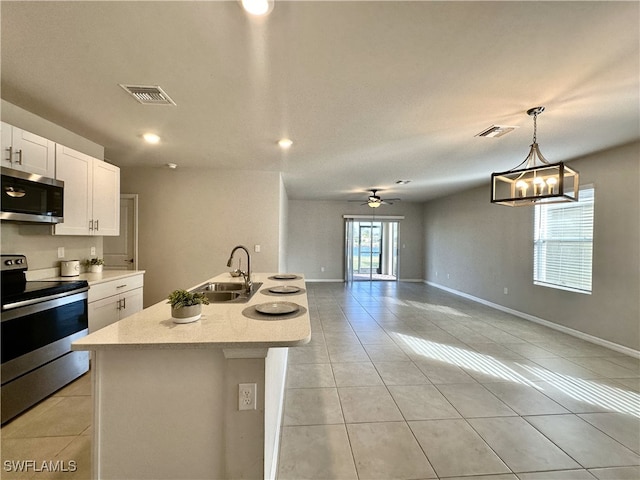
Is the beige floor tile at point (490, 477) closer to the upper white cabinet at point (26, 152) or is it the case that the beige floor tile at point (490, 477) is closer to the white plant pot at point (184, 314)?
the white plant pot at point (184, 314)

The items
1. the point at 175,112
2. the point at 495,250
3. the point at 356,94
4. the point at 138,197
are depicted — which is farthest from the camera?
the point at 495,250

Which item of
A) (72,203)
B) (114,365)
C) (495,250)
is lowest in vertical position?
(114,365)

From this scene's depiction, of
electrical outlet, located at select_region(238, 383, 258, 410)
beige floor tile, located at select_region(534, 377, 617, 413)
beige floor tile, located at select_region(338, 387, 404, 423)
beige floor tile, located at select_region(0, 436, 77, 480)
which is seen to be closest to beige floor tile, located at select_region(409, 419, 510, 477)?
beige floor tile, located at select_region(338, 387, 404, 423)

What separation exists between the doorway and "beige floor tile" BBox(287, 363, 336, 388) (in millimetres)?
5963

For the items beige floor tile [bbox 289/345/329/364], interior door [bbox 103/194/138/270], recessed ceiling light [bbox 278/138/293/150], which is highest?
recessed ceiling light [bbox 278/138/293/150]

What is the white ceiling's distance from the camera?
4.93 feet

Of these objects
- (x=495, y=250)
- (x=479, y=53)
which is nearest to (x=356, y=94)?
(x=479, y=53)

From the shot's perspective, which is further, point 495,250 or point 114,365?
point 495,250

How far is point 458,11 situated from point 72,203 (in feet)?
12.2

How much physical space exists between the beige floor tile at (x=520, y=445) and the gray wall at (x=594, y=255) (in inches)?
101

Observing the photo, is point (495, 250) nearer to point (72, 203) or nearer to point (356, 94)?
point (356, 94)

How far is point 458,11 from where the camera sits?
1.45m

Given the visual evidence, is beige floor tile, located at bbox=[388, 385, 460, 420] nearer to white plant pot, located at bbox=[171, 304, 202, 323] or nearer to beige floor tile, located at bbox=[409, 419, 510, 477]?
beige floor tile, located at bbox=[409, 419, 510, 477]

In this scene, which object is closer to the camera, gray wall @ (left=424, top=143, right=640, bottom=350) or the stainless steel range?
the stainless steel range
